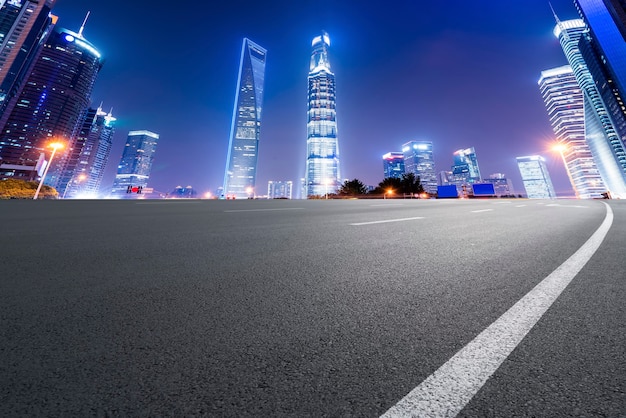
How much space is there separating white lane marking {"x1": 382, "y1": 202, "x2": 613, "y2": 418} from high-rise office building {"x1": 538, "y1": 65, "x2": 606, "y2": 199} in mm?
198650

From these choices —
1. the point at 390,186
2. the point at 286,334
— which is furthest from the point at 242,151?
the point at 286,334

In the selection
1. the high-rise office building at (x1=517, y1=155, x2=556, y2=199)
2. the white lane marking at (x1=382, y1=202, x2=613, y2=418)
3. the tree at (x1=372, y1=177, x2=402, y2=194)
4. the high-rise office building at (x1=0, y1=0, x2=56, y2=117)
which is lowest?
the white lane marking at (x1=382, y1=202, x2=613, y2=418)

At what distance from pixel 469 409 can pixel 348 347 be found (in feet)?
1.47

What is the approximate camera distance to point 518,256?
2.73 meters

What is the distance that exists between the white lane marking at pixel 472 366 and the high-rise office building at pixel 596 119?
13492cm

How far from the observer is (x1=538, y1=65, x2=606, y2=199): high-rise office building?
149m

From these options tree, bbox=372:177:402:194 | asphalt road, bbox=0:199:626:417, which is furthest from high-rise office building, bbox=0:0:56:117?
asphalt road, bbox=0:199:626:417

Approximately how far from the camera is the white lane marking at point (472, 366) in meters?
0.74

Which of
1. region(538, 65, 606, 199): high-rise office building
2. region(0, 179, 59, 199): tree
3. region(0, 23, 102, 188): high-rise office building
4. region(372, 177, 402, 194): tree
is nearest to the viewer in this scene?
region(0, 179, 59, 199): tree

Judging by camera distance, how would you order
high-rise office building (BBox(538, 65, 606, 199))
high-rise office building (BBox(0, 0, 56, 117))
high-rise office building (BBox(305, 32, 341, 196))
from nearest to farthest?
1. high-rise office building (BBox(0, 0, 56, 117))
2. high-rise office building (BBox(538, 65, 606, 199))
3. high-rise office building (BBox(305, 32, 341, 196))

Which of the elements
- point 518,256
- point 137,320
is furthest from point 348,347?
point 518,256

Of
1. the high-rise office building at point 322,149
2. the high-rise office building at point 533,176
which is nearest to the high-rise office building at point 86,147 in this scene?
the high-rise office building at point 322,149

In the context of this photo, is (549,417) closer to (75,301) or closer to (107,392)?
(107,392)

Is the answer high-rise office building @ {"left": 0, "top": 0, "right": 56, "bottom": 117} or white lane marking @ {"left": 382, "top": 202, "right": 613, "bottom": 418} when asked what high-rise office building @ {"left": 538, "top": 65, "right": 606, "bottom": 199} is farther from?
high-rise office building @ {"left": 0, "top": 0, "right": 56, "bottom": 117}
